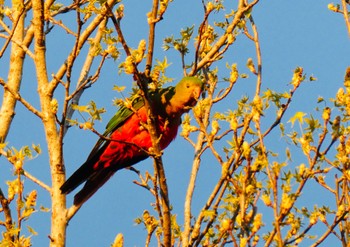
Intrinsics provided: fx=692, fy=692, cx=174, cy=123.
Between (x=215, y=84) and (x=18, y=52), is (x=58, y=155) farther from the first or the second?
(x=18, y=52)

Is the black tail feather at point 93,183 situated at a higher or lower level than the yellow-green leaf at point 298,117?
higher

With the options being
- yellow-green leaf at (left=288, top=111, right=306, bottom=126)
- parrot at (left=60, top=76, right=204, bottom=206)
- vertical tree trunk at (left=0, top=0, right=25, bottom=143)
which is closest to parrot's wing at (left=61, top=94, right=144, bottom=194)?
parrot at (left=60, top=76, right=204, bottom=206)

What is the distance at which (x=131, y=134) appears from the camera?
20.5ft

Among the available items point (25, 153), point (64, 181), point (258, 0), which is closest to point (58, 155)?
point (64, 181)

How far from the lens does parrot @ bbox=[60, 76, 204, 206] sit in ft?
19.5

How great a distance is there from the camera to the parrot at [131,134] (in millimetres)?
5930

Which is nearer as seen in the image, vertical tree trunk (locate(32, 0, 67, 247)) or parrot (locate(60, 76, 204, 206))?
vertical tree trunk (locate(32, 0, 67, 247))

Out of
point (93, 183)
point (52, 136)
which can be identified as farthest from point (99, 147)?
point (52, 136)

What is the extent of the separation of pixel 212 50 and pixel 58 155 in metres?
1.46

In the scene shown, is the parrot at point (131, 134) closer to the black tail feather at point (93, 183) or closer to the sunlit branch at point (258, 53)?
the black tail feather at point (93, 183)

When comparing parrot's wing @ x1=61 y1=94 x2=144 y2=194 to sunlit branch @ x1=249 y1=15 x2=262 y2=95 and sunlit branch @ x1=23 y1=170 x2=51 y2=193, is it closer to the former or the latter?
sunlit branch @ x1=23 y1=170 x2=51 y2=193

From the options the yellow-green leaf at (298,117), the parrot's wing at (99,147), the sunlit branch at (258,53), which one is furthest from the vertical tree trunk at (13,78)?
the yellow-green leaf at (298,117)

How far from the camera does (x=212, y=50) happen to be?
5.44 metres

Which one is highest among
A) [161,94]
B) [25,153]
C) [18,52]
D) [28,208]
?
[18,52]
